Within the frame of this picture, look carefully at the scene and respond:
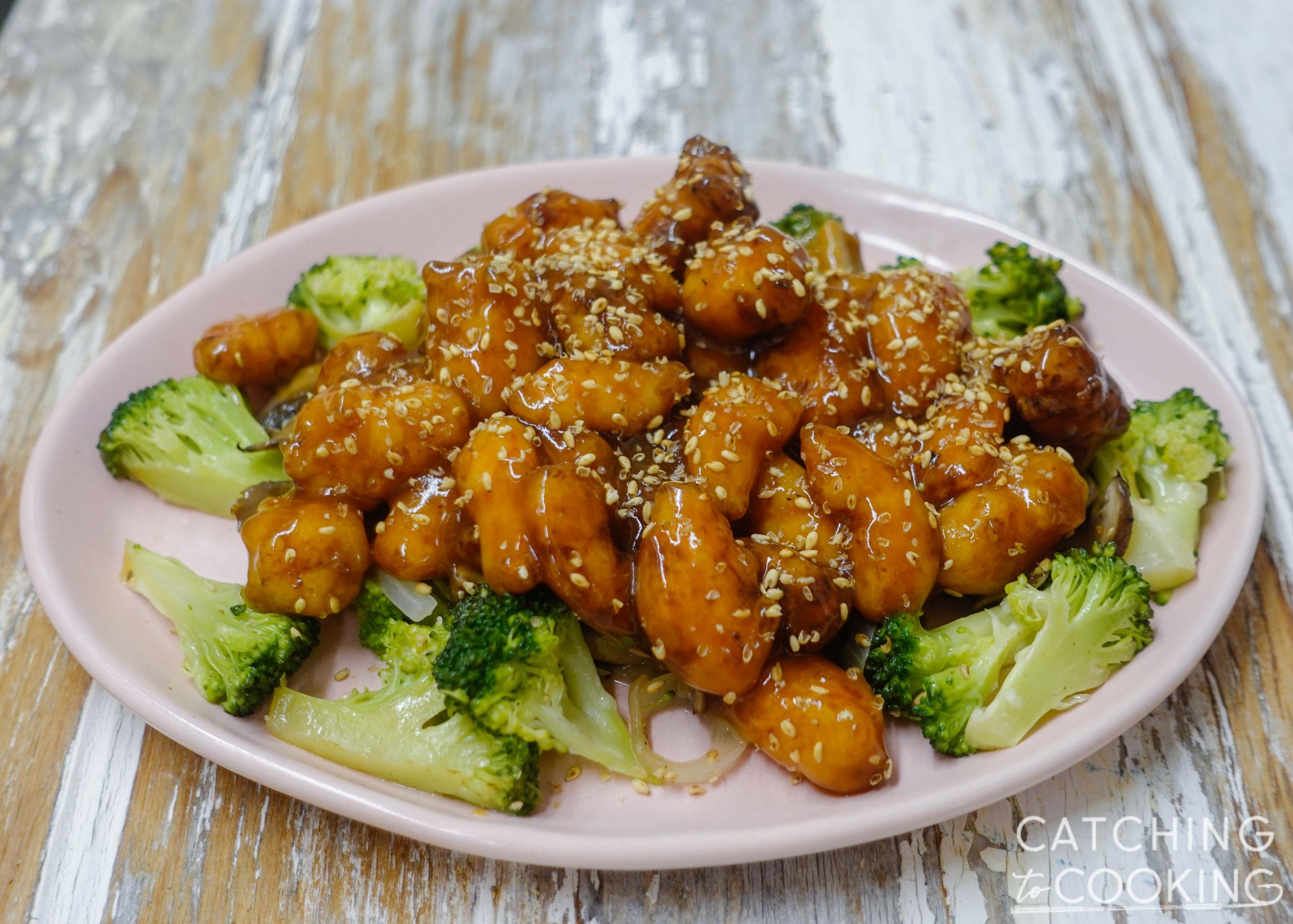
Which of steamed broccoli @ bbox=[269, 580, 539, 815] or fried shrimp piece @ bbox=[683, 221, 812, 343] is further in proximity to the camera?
fried shrimp piece @ bbox=[683, 221, 812, 343]

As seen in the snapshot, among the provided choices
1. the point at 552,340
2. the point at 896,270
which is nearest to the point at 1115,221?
the point at 896,270

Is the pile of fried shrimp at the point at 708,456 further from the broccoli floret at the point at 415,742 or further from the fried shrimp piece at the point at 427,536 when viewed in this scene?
the broccoli floret at the point at 415,742

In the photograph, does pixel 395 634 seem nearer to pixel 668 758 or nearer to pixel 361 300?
pixel 668 758

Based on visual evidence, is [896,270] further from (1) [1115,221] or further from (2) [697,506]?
(1) [1115,221]

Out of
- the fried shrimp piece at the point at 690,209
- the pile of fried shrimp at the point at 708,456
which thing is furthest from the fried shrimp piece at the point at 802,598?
the fried shrimp piece at the point at 690,209

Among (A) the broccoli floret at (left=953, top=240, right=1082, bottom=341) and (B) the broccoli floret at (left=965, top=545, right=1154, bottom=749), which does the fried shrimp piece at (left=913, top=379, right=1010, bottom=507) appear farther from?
(A) the broccoli floret at (left=953, top=240, right=1082, bottom=341)

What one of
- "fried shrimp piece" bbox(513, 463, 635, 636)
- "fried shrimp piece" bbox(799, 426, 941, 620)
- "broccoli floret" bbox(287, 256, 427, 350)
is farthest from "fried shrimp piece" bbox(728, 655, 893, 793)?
"broccoli floret" bbox(287, 256, 427, 350)
